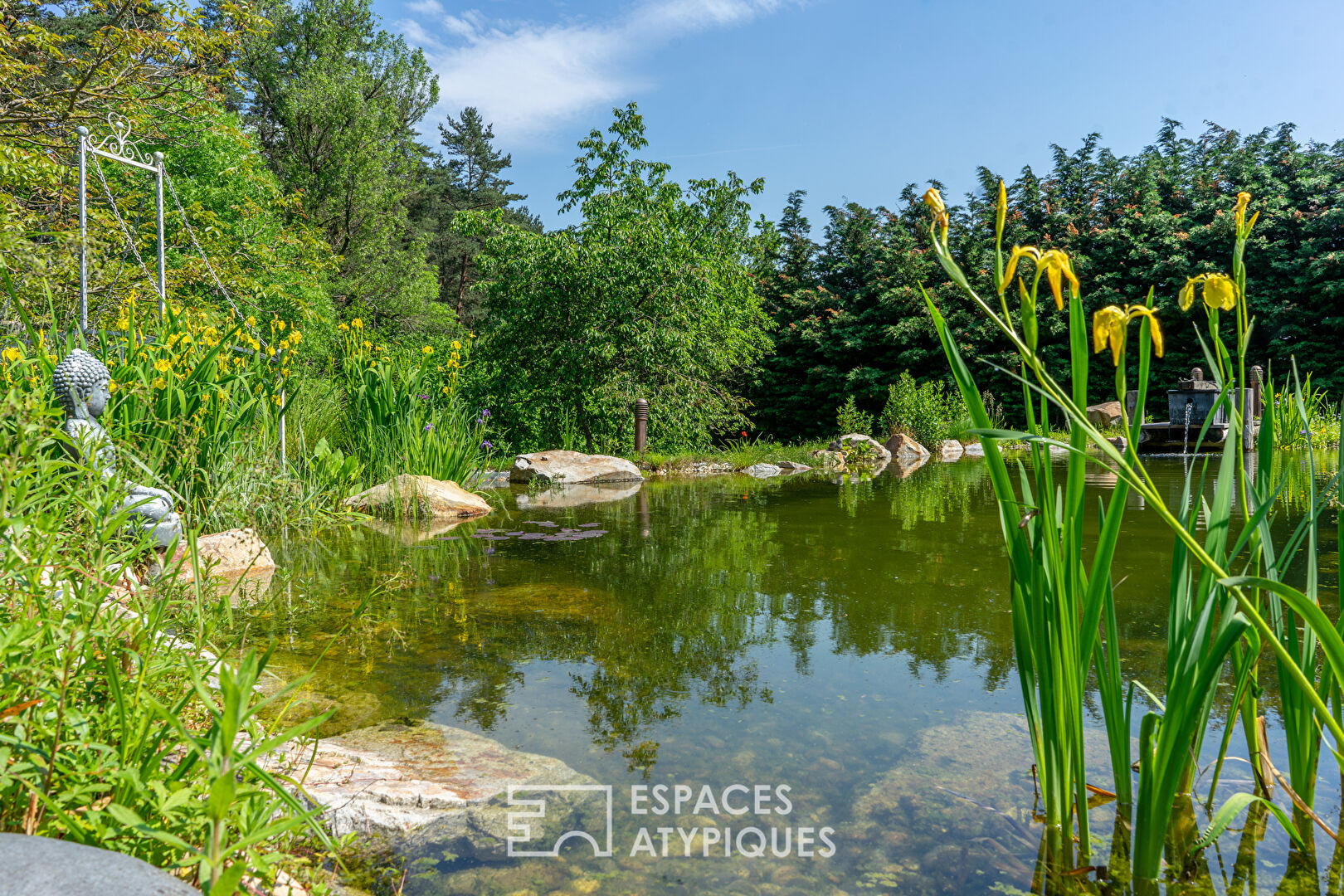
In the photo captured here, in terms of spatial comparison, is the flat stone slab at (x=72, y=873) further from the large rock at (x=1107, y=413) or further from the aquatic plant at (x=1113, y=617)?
the large rock at (x=1107, y=413)

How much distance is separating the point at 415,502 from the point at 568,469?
111 inches

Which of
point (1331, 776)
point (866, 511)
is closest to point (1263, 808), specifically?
point (1331, 776)

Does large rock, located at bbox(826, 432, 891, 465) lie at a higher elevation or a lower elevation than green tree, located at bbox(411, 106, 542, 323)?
lower

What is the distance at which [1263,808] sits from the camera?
59.8 inches

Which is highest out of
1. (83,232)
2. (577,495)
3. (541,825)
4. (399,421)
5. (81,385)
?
(83,232)

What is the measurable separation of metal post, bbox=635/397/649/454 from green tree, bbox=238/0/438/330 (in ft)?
26.9

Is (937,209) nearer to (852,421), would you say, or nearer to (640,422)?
(640,422)

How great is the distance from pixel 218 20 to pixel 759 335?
14.4 m

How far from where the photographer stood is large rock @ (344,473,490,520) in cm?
541

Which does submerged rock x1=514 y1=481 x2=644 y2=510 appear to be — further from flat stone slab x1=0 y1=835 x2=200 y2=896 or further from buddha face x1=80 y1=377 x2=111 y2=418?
flat stone slab x1=0 y1=835 x2=200 y2=896

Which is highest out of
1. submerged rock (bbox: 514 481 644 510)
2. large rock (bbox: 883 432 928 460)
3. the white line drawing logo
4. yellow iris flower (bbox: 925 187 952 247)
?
yellow iris flower (bbox: 925 187 952 247)

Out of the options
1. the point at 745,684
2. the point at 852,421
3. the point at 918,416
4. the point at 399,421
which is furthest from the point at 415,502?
the point at 918,416

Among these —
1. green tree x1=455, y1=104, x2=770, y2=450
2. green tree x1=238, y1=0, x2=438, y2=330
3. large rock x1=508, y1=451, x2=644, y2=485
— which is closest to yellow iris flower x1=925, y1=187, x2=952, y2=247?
large rock x1=508, y1=451, x2=644, y2=485

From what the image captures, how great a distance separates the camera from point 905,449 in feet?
39.2
